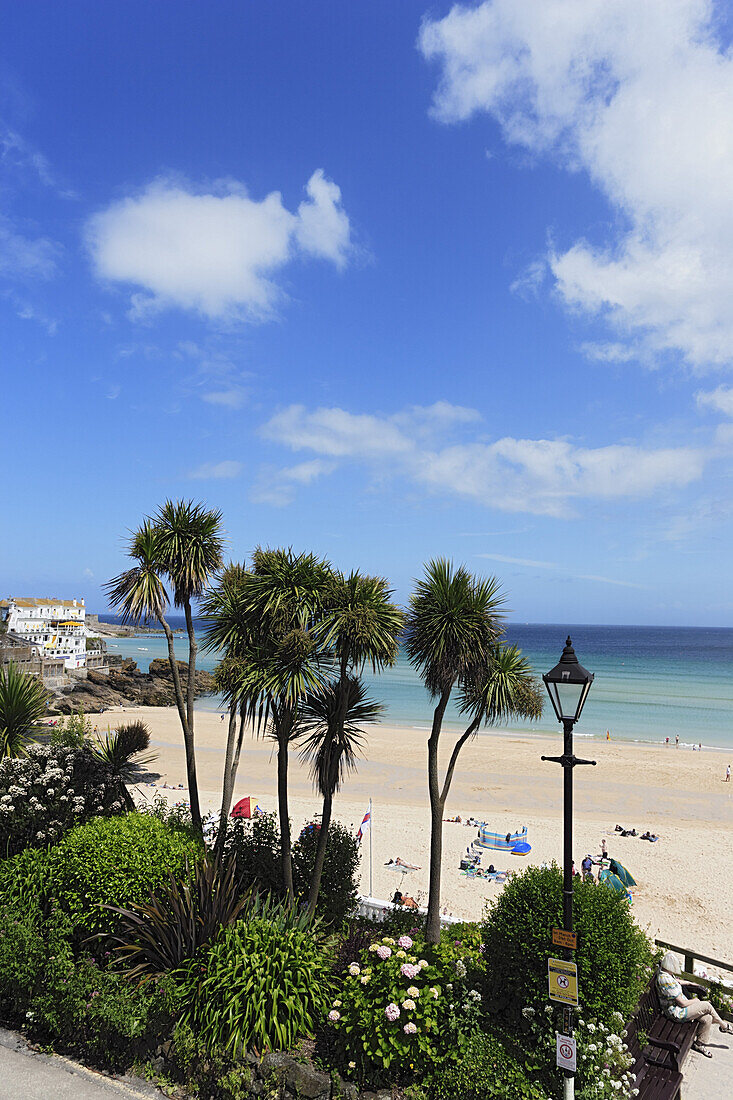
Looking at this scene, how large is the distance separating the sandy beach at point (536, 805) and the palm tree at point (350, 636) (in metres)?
3.86

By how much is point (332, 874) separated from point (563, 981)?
17.7 feet

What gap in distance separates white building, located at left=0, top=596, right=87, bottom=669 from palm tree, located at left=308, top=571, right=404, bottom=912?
250 feet

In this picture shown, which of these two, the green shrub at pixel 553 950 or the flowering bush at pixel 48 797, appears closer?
the green shrub at pixel 553 950

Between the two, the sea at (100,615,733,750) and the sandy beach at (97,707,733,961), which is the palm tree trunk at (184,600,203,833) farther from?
the sea at (100,615,733,750)

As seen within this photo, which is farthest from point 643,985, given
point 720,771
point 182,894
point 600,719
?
point 600,719

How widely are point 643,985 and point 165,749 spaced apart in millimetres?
38379

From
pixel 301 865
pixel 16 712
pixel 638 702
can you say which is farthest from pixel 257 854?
pixel 638 702

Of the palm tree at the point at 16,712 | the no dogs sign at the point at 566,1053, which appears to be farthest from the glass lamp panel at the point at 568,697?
the palm tree at the point at 16,712

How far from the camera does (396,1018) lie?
6.65 meters

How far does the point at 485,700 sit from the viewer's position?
1135 cm

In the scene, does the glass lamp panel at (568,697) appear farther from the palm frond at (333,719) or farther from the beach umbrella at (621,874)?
the beach umbrella at (621,874)

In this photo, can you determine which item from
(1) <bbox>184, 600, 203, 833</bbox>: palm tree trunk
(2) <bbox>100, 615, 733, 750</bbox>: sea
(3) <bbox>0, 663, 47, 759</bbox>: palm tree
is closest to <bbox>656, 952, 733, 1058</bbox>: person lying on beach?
(1) <bbox>184, 600, 203, 833</bbox>: palm tree trunk

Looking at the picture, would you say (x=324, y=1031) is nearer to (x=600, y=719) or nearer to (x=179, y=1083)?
(x=179, y=1083)

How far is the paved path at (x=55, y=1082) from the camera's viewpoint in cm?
646
